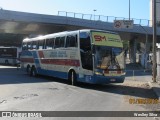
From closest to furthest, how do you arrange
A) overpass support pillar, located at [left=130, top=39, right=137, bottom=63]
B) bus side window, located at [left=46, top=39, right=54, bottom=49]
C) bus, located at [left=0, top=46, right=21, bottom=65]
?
bus side window, located at [left=46, top=39, right=54, bottom=49], bus, located at [left=0, top=46, right=21, bottom=65], overpass support pillar, located at [left=130, top=39, right=137, bottom=63]

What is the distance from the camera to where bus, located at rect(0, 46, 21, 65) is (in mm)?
60731

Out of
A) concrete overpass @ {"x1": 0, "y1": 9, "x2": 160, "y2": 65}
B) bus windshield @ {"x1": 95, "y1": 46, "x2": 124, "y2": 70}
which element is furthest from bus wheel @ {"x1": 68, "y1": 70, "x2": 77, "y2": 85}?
concrete overpass @ {"x1": 0, "y1": 9, "x2": 160, "y2": 65}

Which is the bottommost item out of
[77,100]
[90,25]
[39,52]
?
[77,100]

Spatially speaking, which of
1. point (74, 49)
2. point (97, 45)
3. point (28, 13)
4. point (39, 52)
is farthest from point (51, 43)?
point (28, 13)

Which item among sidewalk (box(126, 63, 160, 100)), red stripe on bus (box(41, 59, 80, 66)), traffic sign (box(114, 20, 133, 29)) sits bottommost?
sidewalk (box(126, 63, 160, 100))

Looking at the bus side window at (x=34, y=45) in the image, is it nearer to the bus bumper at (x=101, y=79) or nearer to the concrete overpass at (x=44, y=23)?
the bus bumper at (x=101, y=79)

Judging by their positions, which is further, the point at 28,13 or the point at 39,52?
the point at 28,13

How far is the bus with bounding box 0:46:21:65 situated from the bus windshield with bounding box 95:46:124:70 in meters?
41.1

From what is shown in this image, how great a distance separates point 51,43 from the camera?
1030 inches

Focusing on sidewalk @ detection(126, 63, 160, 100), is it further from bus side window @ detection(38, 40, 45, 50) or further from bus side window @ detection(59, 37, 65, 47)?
bus side window @ detection(38, 40, 45, 50)

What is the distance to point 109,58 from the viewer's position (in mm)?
20312

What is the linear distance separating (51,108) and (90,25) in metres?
45.0

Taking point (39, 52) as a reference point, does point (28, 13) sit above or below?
above

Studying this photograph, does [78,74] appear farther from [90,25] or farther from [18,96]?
[90,25]
